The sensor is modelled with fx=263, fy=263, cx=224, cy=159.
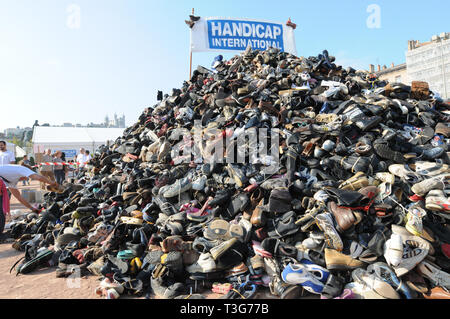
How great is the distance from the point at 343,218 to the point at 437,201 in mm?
1134

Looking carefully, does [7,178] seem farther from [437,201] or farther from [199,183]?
[437,201]

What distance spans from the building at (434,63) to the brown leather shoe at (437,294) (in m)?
32.4

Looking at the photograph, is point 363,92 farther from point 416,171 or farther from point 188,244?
point 188,244

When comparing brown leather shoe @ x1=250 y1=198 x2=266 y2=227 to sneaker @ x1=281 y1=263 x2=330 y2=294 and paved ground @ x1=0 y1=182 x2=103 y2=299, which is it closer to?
sneaker @ x1=281 y1=263 x2=330 y2=294

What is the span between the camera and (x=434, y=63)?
2873 cm

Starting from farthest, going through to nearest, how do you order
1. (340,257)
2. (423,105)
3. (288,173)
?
(423,105) → (288,173) → (340,257)

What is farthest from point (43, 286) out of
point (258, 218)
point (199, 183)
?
point (258, 218)

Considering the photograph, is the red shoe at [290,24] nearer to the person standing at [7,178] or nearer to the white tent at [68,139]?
the person standing at [7,178]

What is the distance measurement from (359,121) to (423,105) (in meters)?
1.91

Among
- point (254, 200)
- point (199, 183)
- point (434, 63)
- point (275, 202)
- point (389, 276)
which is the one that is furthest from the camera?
point (434, 63)

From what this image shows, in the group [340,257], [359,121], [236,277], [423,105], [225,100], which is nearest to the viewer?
[340,257]

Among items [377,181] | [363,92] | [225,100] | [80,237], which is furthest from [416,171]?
[80,237]

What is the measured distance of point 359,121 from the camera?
458 centimetres

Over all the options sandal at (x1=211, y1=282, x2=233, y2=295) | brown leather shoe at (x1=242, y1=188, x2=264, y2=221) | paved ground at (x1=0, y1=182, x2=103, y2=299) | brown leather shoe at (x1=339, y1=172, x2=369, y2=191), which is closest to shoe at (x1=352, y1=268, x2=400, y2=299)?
brown leather shoe at (x1=339, y1=172, x2=369, y2=191)
